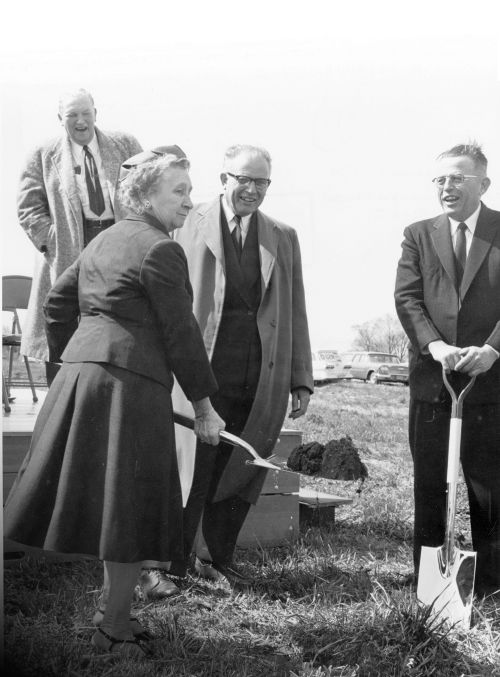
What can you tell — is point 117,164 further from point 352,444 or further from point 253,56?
point 352,444

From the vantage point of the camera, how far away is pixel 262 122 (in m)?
3.39

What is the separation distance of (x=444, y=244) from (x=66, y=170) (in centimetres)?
155

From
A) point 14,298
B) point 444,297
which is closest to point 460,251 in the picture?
point 444,297

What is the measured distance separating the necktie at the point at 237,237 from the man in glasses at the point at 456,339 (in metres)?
0.66

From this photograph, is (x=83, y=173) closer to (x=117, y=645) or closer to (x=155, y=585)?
(x=155, y=585)

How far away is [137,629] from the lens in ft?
9.89

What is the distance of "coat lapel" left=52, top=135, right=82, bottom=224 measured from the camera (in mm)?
3293

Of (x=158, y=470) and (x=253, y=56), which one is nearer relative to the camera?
(x=158, y=470)

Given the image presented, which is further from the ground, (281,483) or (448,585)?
(281,483)

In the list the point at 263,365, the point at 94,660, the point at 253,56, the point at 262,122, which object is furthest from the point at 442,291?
the point at 94,660

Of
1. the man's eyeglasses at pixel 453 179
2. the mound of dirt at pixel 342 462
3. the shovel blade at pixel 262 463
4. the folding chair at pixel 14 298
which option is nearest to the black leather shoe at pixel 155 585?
Result: the shovel blade at pixel 262 463

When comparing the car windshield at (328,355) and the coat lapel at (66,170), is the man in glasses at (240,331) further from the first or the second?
the coat lapel at (66,170)

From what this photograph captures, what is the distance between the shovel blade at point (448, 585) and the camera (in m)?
3.18

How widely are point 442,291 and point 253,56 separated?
1.22m
